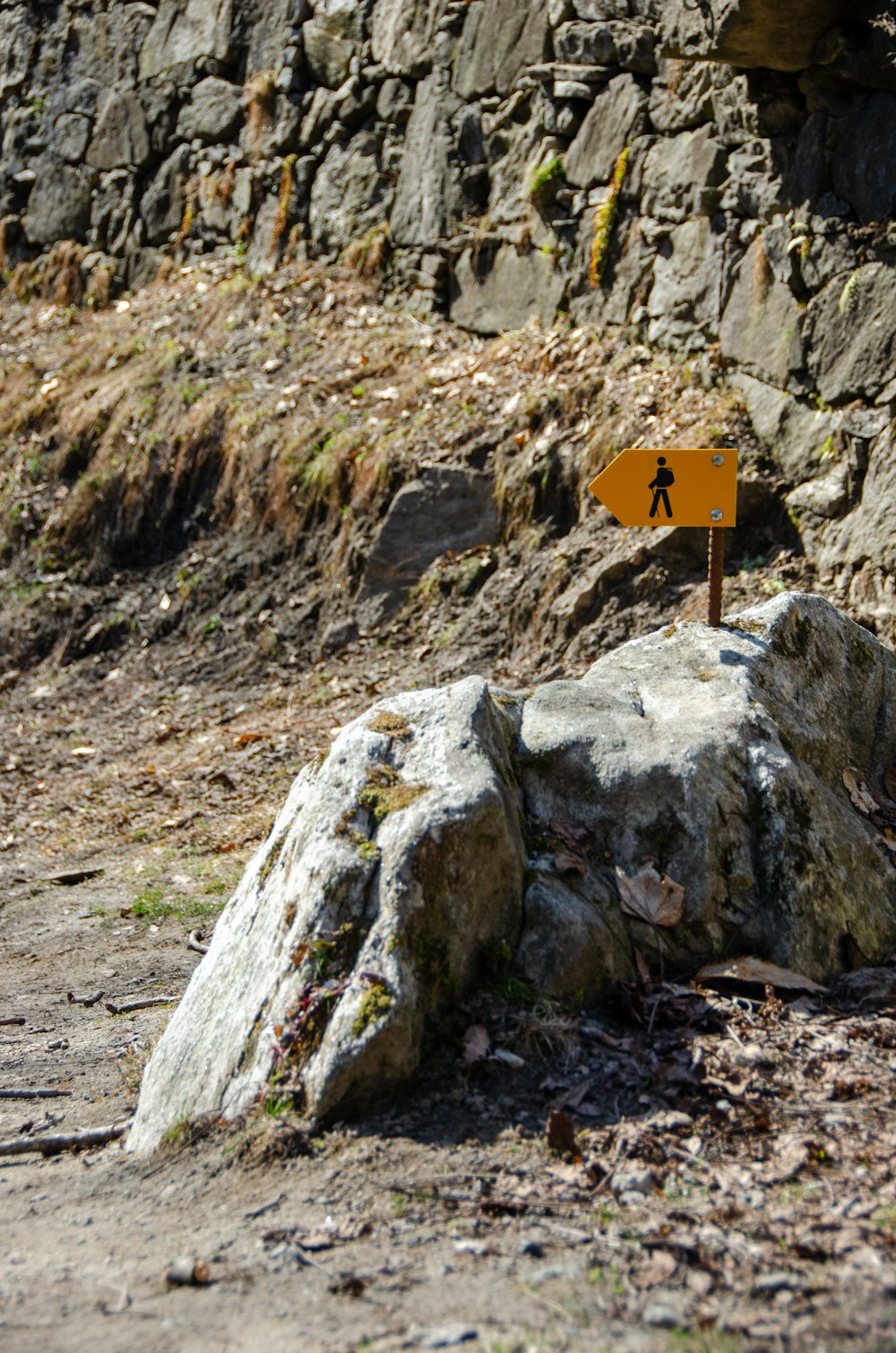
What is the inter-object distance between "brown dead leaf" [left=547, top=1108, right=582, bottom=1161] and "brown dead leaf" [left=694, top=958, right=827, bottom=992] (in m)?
0.81

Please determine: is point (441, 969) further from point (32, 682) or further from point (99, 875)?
point (32, 682)

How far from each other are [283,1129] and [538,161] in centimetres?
936

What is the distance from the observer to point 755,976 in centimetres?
354

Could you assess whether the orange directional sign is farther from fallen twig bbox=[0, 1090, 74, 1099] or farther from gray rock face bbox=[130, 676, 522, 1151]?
fallen twig bbox=[0, 1090, 74, 1099]

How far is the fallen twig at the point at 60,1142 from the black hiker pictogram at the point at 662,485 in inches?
114

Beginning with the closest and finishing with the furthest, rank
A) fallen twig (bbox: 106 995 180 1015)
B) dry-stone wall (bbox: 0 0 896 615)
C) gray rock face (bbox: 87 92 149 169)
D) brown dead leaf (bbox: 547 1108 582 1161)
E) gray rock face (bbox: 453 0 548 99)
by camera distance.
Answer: brown dead leaf (bbox: 547 1108 582 1161), fallen twig (bbox: 106 995 180 1015), dry-stone wall (bbox: 0 0 896 615), gray rock face (bbox: 453 0 548 99), gray rock face (bbox: 87 92 149 169)

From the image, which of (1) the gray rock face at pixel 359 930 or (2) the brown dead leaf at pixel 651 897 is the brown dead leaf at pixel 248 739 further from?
(2) the brown dead leaf at pixel 651 897

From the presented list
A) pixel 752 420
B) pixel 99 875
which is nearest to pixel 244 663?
pixel 99 875

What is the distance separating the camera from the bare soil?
245 cm

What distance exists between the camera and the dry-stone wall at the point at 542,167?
7383 millimetres

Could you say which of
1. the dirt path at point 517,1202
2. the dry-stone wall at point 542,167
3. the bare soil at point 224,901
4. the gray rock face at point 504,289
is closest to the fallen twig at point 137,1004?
the bare soil at point 224,901

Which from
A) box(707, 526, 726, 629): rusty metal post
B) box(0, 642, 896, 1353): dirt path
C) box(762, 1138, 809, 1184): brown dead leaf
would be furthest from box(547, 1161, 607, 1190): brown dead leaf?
box(707, 526, 726, 629): rusty metal post

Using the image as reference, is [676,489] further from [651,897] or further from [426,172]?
[426,172]

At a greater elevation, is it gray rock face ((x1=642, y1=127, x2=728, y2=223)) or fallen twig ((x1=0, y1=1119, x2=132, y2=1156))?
gray rock face ((x1=642, y1=127, x2=728, y2=223))
